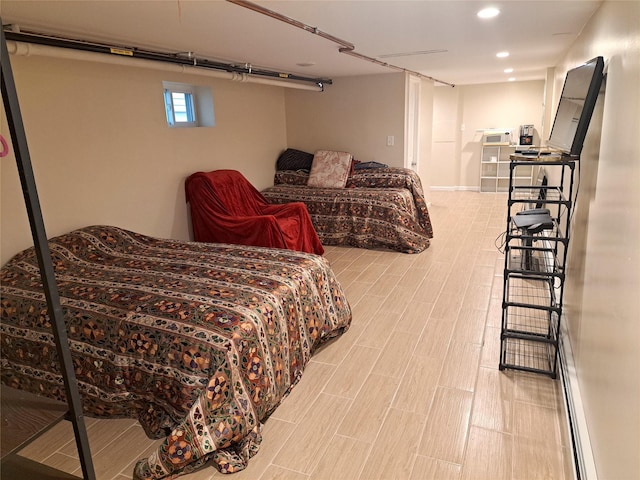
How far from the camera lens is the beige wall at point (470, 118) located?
8102 millimetres

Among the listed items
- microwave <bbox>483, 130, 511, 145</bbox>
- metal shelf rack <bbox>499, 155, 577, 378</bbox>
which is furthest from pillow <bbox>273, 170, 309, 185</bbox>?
microwave <bbox>483, 130, 511, 145</bbox>

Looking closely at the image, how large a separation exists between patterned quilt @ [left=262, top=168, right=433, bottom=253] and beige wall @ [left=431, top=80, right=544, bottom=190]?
357 cm

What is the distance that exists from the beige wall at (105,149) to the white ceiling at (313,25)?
17.1 inches

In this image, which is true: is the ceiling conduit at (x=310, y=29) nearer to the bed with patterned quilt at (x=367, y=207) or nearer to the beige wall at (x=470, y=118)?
the bed with patterned quilt at (x=367, y=207)

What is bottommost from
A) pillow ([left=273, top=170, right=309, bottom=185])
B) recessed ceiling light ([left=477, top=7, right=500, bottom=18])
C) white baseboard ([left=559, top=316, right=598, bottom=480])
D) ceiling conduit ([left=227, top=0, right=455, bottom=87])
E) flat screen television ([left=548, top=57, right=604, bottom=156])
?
white baseboard ([left=559, top=316, right=598, bottom=480])

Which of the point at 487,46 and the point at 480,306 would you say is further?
the point at 487,46

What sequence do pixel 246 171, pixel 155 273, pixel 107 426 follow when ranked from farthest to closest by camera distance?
pixel 246 171
pixel 155 273
pixel 107 426

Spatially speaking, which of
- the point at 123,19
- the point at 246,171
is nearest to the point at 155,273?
the point at 123,19

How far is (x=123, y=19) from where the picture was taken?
246 cm

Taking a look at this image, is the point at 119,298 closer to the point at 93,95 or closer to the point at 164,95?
the point at 93,95

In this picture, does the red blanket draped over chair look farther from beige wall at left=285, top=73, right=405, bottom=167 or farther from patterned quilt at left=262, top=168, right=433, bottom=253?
beige wall at left=285, top=73, right=405, bottom=167

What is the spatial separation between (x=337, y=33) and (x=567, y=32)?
184 centimetres

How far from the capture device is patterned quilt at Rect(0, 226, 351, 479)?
2014 millimetres

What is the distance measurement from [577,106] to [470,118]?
6.58 meters
